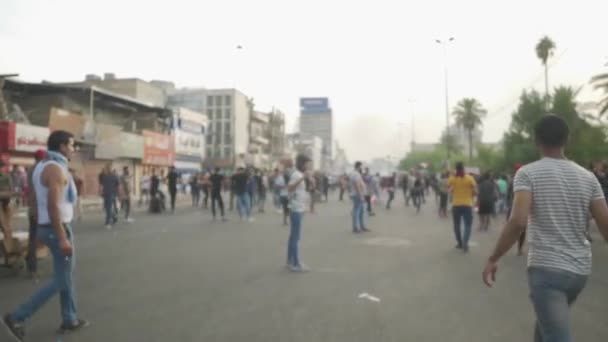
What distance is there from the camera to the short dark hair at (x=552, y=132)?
10.1 ft

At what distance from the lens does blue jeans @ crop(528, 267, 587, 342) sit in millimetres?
2824

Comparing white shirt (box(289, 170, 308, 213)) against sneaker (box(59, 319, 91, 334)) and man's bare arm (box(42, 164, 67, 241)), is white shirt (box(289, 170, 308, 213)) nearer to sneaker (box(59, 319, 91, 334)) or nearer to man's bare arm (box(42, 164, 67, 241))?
sneaker (box(59, 319, 91, 334))

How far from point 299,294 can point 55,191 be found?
3.13m

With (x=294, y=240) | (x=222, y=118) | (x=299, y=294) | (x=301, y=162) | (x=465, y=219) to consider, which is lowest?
(x=299, y=294)

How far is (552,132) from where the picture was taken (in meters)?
3.08

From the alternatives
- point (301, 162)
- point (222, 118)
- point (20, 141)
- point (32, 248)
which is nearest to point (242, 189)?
point (301, 162)

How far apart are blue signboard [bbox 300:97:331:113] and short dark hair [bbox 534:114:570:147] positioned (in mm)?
141346

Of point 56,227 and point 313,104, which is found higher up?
point 313,104

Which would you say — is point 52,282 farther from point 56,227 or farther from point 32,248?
point 32,248

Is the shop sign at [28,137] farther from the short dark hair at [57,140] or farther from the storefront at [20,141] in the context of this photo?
the short dark hair at [57,140]

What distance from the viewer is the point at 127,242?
37.3 feet

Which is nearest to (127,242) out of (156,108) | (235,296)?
(235,296)

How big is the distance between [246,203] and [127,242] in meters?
6.30

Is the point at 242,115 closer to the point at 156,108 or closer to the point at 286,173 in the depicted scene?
the point at 156,108
